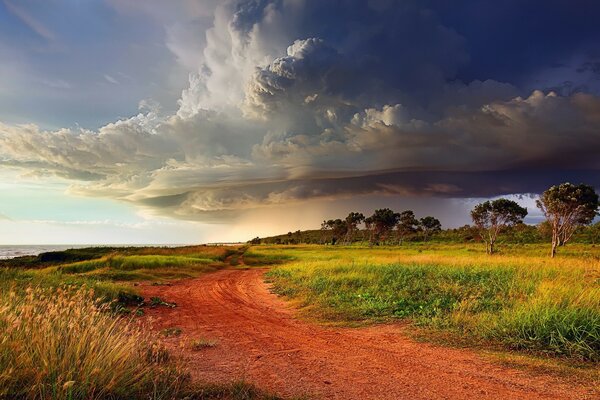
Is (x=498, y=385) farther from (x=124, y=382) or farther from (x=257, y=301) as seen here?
(x=257, y=301)

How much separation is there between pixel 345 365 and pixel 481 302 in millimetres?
6662

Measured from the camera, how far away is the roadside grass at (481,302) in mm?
8742

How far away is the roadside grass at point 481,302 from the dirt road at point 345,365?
1341 mm

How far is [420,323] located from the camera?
11.3 metres

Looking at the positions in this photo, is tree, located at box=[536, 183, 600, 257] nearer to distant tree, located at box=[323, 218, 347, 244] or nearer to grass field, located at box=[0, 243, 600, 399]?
grass field, located at box=[0, 243, 600, 399]

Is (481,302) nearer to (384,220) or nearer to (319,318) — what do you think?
(319,318)

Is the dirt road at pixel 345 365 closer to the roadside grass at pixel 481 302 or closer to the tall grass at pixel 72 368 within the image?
the roadside grass at pixel 481 302

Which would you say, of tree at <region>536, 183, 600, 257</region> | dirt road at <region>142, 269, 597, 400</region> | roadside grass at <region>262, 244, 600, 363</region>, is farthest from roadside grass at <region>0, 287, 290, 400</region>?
tree at <region>536, 183, 600, 257</region>

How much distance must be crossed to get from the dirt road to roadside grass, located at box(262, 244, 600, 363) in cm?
134

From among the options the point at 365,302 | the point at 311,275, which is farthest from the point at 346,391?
the point at 311,275

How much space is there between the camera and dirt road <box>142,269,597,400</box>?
6.43m

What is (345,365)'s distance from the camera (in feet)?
25.8

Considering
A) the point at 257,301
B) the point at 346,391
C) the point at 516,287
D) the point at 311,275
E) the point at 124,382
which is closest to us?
the point at 124,382

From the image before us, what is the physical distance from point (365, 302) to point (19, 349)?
1134cm
